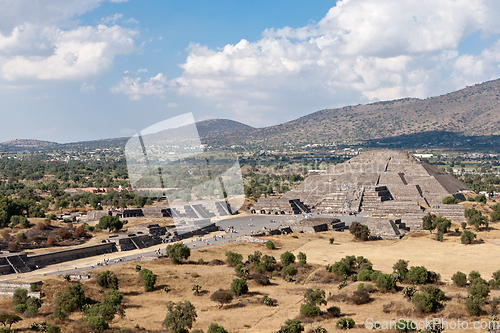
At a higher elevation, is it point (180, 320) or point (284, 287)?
point (180, 320)

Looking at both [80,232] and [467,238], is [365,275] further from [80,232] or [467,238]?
[80,232]

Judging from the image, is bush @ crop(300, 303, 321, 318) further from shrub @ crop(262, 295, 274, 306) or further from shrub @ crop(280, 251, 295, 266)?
shrub @ crop(280, 251, 295, 266)

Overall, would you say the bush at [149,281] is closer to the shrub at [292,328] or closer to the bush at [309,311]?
the bush at [309,311]

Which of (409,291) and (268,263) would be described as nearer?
(409,291)

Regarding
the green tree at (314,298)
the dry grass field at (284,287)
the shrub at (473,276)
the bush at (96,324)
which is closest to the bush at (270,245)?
the dry grass field at (284,287)

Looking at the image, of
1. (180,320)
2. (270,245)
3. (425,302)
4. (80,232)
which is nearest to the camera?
(180,320)

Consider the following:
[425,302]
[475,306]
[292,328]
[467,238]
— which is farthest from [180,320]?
[467,238]

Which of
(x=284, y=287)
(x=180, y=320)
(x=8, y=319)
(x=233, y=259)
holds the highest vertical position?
(x=8, y=319)

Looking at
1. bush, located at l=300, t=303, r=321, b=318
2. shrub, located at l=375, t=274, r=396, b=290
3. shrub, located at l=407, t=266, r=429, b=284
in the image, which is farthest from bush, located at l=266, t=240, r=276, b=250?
bush, located at l=300, t=303, r=321, b=318
